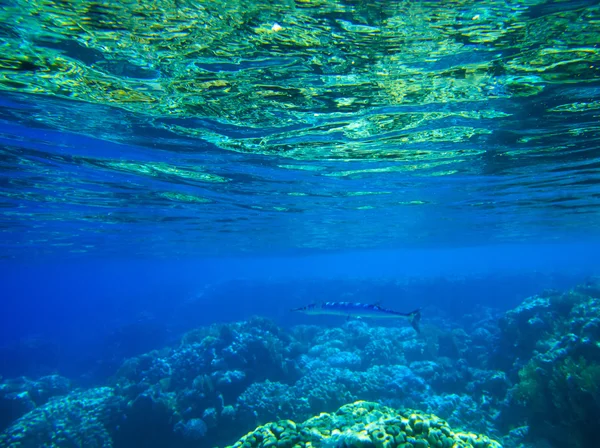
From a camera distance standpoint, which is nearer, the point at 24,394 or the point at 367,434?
the point at 367,434

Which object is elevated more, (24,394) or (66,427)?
(66,427)

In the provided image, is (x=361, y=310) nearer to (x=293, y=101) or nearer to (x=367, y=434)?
(x=367, y=434)

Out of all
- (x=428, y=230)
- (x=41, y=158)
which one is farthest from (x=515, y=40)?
(x=428, y=230)

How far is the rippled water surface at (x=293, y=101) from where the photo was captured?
5449mm

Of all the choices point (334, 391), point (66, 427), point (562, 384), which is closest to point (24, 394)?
point (66, 427)

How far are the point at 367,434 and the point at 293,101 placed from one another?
7442 mm

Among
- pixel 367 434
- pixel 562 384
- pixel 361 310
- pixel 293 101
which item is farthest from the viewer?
pixel 562 384

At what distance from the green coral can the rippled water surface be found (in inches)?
269

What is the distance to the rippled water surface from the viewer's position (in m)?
5.45

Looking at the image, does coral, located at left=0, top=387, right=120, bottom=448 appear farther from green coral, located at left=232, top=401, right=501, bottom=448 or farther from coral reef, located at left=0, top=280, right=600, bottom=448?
green coral, located at left=232, top=401, right=501, bottom=448

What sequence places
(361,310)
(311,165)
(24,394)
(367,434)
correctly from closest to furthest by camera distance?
(367,434), (361,310), (311,165), (24,394)

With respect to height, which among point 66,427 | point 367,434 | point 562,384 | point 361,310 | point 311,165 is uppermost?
point 311,165

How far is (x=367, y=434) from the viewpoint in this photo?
4.90m

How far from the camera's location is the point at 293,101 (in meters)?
8.25
